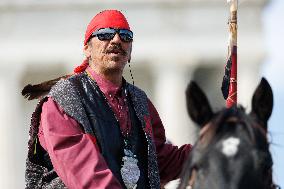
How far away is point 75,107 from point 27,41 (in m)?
60.6

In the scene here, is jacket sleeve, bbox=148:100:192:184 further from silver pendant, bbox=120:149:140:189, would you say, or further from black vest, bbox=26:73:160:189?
silver pendant, bbox=120:149:140:189

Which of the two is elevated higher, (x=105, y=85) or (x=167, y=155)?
(x=105, y=85)

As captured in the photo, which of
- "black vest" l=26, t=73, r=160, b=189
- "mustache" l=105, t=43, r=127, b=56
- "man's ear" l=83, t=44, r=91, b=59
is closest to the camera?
"black vest" l=26, t=73, r=160, b=189

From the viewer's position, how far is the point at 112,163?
8.10m

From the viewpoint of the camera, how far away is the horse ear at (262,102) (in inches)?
263

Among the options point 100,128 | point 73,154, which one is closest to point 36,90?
point 100,128

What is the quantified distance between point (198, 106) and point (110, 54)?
187cm

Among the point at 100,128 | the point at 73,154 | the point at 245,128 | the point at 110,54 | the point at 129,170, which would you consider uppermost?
the point at 110,54

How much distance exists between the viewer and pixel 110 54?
8.40 m

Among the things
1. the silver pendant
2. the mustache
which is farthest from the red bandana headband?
the silver pendant

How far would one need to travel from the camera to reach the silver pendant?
26.8ft

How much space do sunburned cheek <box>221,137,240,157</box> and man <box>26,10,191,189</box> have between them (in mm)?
1440

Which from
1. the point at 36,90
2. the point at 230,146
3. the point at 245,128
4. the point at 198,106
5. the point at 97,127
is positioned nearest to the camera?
the point at 230,146

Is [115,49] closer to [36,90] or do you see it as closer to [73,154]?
[36,90]
